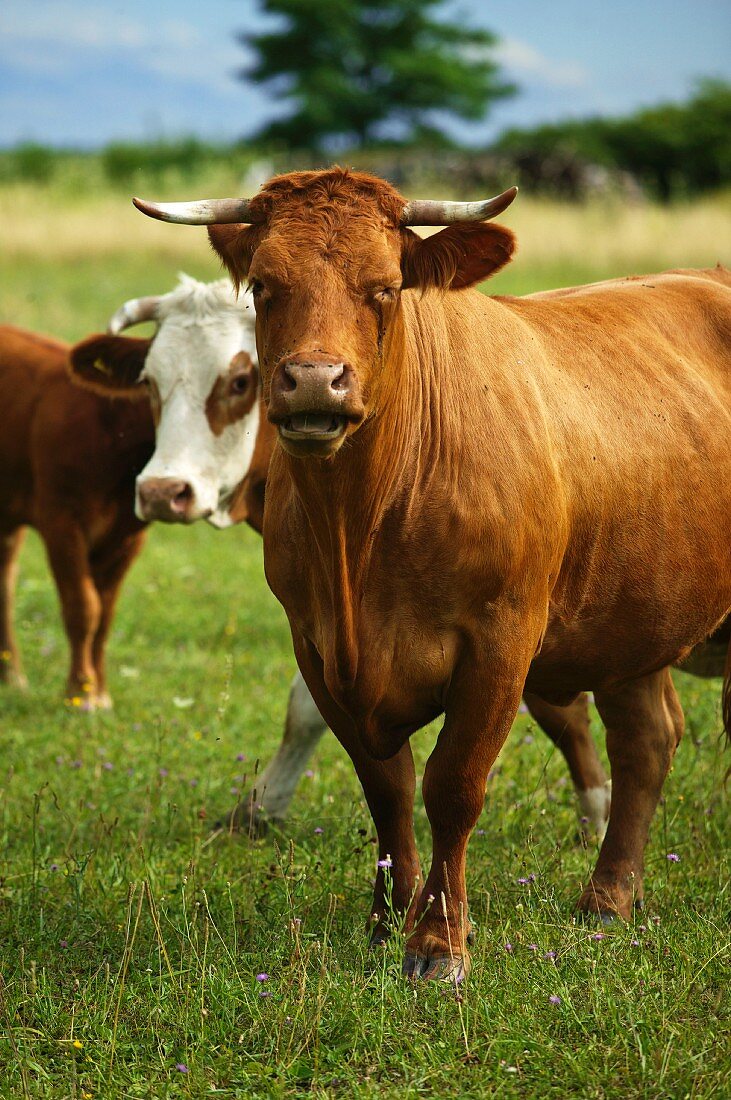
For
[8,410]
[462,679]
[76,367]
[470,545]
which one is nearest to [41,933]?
[462,679]

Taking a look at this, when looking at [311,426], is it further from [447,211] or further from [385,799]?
[385,799]

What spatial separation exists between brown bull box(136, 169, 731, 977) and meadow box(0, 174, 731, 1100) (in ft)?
0.93

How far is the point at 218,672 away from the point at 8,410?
2006mm

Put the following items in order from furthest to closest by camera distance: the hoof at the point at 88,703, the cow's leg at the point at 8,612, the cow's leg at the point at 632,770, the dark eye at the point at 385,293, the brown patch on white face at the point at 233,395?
the cow's leg at the point at 8,612 < the hoof at the point at 88,703 < the brown patch on white face at the point at 233,395 < the cow's leg at the point at 632,770 < the dark eye at the point at 385,293

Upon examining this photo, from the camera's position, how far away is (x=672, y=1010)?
10.7 feet

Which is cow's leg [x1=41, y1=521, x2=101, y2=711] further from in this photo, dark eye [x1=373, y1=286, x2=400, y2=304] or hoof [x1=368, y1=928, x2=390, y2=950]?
dark eye [x1=373, y1=286, x2=400, y2=304]

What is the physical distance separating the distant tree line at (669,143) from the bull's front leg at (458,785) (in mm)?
36162

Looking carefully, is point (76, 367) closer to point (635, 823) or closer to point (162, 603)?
point (162, 603)

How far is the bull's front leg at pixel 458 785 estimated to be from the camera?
3.58m

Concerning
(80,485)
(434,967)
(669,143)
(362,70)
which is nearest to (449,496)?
(434,967)

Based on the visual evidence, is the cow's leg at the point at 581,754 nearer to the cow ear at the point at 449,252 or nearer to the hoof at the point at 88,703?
the cow ear at the point at 449,252

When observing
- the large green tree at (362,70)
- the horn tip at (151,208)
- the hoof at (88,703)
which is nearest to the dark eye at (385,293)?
the horn tip at (151,208)

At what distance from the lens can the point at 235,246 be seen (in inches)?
146

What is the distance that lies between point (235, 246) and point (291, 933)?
2035 mm
